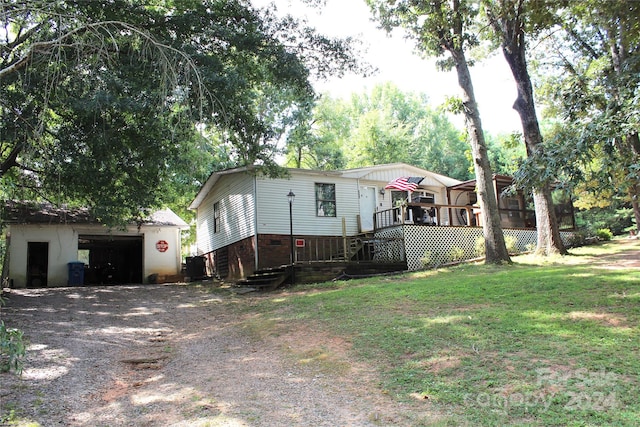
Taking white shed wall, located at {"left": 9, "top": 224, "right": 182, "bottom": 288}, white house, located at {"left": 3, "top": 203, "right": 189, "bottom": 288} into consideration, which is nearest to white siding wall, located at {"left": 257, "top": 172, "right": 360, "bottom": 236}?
white house, located at {"left": 3, "top": 203, "right": 189, "bottom": 288}

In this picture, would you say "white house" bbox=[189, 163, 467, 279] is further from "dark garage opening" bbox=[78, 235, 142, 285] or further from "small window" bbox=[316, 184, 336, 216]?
"dark garage opening" bbox=[78, 235, 142, 285]

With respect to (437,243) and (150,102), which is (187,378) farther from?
(437,243)

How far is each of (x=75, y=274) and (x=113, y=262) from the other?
7.34 metres

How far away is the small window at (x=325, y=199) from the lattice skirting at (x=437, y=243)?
2.13 metres

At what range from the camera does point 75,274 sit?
19328 millimetres

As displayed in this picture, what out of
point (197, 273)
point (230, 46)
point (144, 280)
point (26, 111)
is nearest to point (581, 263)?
point (230, 46)

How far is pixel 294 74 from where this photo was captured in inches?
470

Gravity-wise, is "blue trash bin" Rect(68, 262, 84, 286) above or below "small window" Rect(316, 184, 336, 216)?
below

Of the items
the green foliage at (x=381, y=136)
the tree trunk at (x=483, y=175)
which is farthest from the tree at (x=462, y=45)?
the green foliage at (x=381, y=136)

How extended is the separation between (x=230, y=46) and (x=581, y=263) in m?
10.5

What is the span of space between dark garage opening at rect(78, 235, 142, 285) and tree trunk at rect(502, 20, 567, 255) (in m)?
18.2

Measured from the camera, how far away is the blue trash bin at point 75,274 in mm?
19266

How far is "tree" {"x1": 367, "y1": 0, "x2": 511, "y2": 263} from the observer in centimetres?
1370

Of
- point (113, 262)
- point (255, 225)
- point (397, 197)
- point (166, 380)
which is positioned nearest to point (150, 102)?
point (166, 380)
